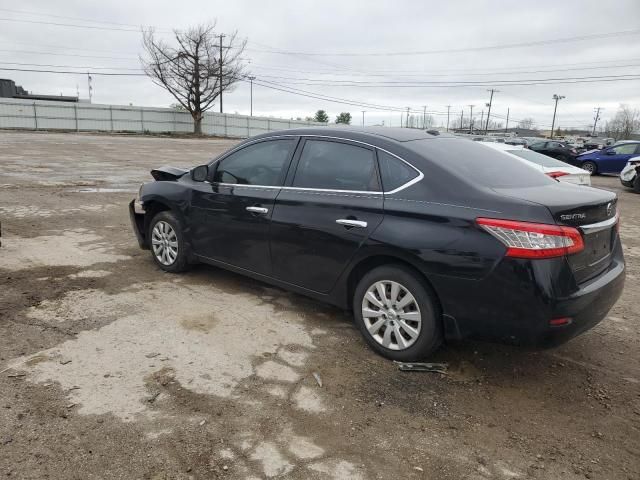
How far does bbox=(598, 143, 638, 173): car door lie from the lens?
65.3ft

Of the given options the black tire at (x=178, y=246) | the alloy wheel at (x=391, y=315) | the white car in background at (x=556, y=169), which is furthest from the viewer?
the white car in background at (x=556, y=169)

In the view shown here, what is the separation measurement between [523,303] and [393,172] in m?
1.28

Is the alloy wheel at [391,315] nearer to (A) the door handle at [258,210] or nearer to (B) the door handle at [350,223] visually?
(B) the door handle at [350,223]

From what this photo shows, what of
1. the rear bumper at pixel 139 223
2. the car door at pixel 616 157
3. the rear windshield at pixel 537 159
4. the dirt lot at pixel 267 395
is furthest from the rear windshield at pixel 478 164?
the car door at pixel 616 157

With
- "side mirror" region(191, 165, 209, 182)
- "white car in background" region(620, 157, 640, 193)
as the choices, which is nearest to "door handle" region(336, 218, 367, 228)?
"side mirror" region(191, 165, 209, 182)

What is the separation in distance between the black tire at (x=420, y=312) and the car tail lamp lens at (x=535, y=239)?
63 centimetres

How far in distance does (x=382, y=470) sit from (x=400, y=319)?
1.19m

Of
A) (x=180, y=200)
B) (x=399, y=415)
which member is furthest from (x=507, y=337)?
(x=180, y=200)

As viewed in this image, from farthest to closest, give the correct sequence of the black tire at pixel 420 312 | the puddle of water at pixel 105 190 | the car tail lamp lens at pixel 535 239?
the puddle of water at pixel 105 190 → the black tire at pixel 420 312 → the car tail lamp lens at pixel 535 239

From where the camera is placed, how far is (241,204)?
4.51 m

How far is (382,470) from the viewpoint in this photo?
8.31ft

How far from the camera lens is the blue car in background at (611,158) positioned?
1989 cm

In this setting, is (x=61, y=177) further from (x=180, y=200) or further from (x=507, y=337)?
(x=507, y=337)

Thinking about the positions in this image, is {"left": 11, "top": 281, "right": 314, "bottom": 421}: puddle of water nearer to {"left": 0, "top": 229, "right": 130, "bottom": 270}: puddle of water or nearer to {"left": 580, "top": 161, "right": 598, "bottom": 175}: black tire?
{"left": 0, "top": 229, "right": 130, "bottom": 270}: puddle of water
